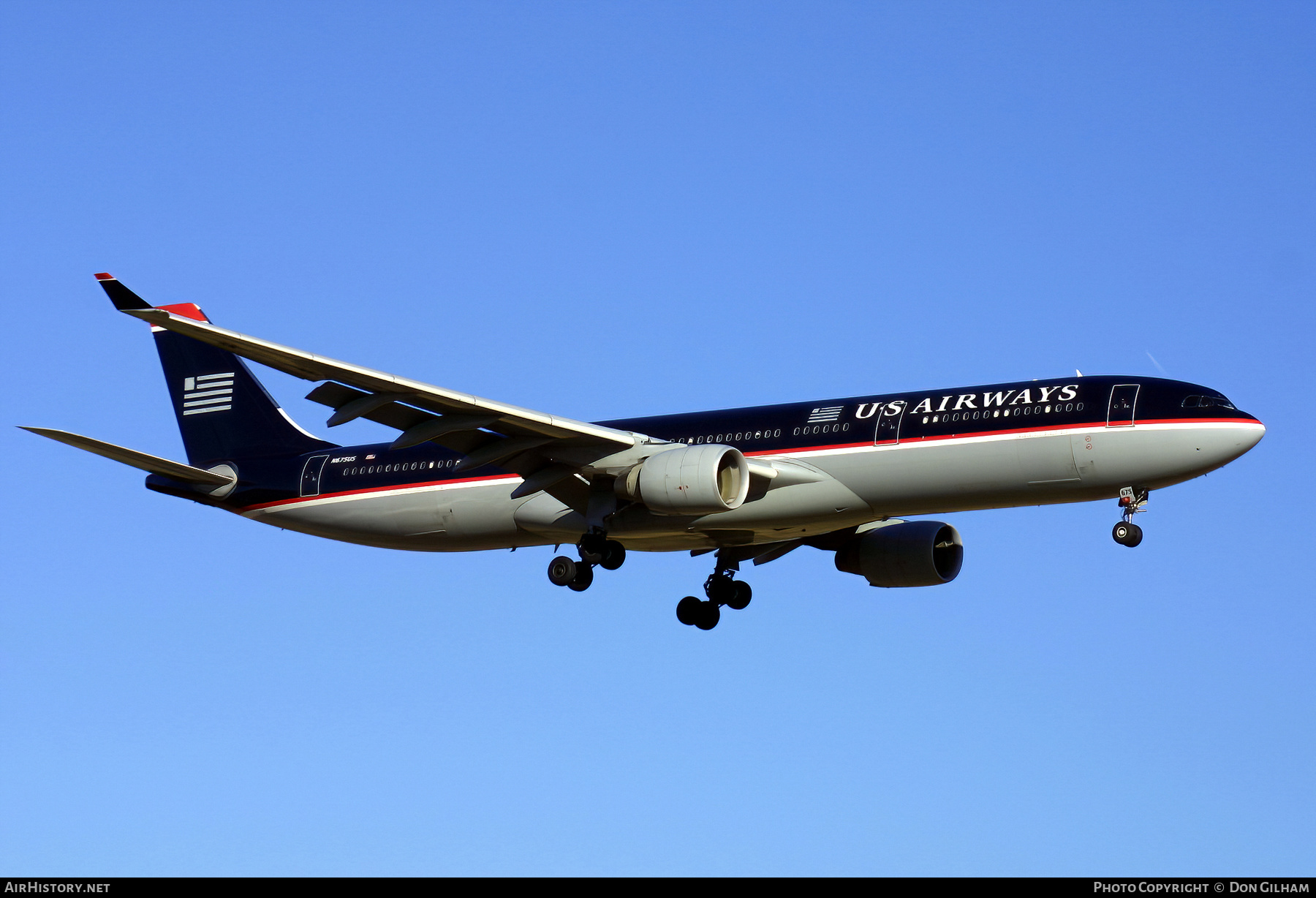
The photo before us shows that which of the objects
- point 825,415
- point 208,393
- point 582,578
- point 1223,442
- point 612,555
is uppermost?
point 208,393

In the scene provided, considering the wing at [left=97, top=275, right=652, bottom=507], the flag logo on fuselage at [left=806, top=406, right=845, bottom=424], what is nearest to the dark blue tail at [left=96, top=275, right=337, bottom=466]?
the wing at [left=97, top=275, right=652, bottom=507]

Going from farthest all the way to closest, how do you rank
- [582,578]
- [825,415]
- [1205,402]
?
[582,578], [825,415], [1205,402]

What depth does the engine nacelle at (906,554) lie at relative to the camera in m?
41.3

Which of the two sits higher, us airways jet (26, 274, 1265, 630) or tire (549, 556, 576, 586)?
us airways jet (26, 274, 1265, 630)

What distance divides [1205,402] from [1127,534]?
10.4 ft

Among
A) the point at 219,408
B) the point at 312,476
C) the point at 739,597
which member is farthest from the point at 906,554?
the point at 219,408

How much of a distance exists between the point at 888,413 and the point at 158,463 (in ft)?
59.1

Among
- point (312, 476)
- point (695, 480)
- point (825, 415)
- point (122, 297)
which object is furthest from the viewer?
point (312, 476)

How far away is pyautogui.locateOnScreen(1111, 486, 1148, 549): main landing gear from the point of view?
35.3 metres

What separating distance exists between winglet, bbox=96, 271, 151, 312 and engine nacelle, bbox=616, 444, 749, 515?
11150mm

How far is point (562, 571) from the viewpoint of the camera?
38.9 meters

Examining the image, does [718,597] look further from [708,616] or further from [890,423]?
[890,423]
